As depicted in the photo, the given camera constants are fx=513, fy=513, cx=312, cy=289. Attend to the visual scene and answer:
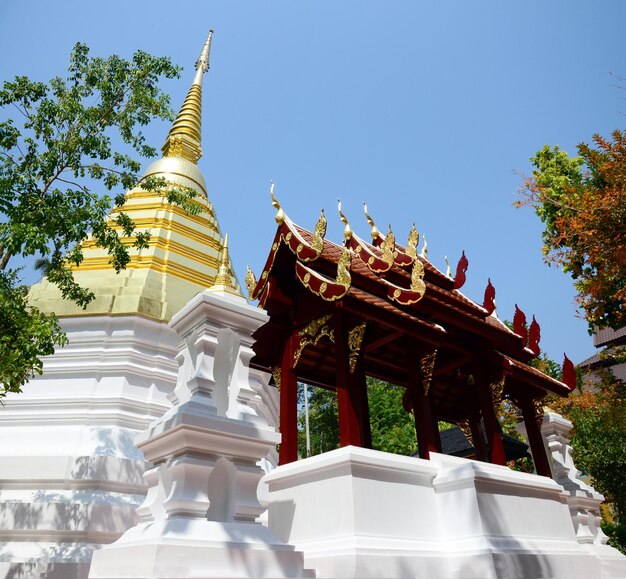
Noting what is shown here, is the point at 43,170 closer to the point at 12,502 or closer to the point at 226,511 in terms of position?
the point at 12,502

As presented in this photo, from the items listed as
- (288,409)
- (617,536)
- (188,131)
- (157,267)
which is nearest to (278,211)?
(288,409)

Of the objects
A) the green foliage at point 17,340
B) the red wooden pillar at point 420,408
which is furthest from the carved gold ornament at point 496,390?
the green foliage at point 17,340

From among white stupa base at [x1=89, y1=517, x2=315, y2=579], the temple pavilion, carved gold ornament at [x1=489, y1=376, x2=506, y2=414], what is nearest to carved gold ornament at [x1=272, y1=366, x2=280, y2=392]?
the temple pavilion

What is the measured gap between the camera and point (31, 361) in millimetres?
7219

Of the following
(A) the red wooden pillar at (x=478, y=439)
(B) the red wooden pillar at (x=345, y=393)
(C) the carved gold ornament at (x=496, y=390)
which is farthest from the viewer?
(A) the red wooden pillar at (x=478, y=439)

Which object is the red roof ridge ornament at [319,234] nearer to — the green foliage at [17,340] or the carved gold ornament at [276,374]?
the carved gold ornament at [276,374]

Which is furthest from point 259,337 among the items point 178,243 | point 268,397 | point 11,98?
point 178,243

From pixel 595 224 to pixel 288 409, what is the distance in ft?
24.2

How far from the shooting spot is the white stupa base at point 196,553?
4.00 m

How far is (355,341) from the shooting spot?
7125 millimetres

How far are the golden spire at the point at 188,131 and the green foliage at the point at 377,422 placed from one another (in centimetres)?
1650

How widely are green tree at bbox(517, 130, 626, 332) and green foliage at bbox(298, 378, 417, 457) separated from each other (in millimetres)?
12759

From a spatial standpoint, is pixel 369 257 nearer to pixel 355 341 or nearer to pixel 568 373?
pixel 355 341

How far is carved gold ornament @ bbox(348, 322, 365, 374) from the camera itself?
→ 23.2ft
